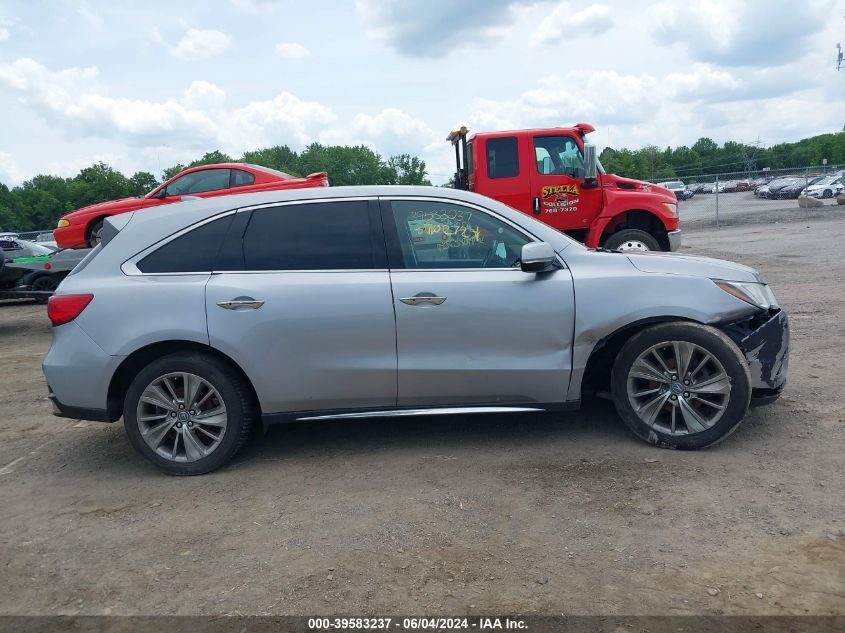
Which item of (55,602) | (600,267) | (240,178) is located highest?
(240,178)

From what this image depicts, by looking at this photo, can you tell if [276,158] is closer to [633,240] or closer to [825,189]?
[825,189]

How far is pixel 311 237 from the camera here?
451 cm

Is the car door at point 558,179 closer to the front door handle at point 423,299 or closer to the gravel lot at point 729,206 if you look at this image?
the front door handle at point 423,299

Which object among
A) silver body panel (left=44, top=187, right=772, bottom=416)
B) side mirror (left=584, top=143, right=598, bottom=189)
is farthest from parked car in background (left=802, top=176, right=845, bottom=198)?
silver body panel (left=44, top=187, right=772, bottom=416)

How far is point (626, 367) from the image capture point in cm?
436

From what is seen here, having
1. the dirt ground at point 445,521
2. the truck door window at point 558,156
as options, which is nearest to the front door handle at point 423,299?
the dirt ground at point 445,521

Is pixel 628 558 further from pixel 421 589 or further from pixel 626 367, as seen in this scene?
pixel 626 367

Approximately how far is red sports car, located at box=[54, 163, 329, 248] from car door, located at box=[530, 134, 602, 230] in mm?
3498

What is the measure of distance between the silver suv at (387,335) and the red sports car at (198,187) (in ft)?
23.7

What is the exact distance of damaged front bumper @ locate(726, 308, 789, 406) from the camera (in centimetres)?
434

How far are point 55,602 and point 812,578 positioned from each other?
3.27 m

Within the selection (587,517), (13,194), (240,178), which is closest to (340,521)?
(587,517)

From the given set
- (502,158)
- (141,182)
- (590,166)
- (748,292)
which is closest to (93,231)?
(502,158)

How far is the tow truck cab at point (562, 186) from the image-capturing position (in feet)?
35.0
